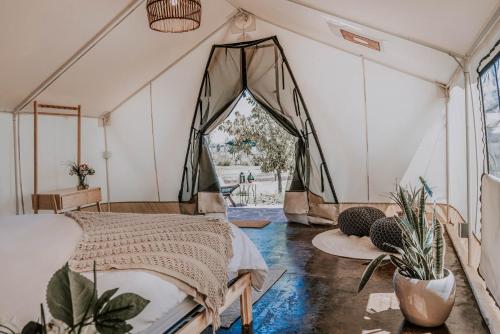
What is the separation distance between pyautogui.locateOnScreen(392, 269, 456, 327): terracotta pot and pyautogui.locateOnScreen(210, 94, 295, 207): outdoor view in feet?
17.0

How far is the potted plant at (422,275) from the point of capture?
225 centimetres

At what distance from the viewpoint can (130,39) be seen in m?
4.81

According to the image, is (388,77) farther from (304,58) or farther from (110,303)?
(110,303)

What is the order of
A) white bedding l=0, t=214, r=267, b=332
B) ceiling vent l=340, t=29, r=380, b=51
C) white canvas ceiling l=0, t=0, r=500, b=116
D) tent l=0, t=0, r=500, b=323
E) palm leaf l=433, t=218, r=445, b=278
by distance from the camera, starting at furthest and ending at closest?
ceiling vent l=340, t=29, r=380, b=51 < tent l=0, t=0, r=500, b=323 < white canvas ceiling l=0, t=0, r=500, b=116 < palm leaf l=433, t=218, r=445, b=278 < white bedding l=0, t=214, r=267, b=332

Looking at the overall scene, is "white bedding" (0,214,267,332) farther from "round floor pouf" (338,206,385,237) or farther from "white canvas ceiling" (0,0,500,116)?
"round floor pouf" (338,206,385,237)

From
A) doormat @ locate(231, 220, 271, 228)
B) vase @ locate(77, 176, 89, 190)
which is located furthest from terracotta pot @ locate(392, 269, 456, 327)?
vase @ locate(77, 176, 89, 190)

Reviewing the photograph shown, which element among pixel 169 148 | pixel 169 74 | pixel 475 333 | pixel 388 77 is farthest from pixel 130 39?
pixel 475 333

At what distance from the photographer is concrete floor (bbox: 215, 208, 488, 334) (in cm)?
241

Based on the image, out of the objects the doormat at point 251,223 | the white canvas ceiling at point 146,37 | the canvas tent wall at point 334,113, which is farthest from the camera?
the doormat at point 251,223

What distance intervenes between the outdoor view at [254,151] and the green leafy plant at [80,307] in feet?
21.4

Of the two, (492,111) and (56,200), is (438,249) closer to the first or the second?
(492,111)

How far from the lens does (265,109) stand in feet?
18.3

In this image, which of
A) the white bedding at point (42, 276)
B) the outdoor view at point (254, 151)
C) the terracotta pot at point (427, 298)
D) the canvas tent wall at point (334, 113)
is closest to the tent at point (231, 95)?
the canvas tent wall at point (334, 113)

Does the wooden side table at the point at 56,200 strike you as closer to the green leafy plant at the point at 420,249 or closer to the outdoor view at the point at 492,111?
the green leafy plant at the point at 420,249
